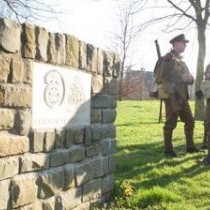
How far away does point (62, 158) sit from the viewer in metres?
4.59

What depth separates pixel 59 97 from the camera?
14.9 ft

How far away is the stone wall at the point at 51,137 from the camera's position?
12.4 ft

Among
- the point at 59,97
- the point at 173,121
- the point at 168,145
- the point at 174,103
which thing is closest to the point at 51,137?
the point at 59,97

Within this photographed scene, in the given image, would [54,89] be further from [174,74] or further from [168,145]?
[168,145]

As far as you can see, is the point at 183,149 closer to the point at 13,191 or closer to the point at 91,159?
the point at 91,159

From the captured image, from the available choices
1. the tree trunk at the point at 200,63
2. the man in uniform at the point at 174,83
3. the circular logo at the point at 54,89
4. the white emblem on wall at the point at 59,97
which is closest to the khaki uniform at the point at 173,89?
the man in uniform at the point at 174,83

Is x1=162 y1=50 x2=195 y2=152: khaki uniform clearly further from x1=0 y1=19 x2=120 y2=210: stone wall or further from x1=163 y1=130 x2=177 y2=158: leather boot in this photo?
x1=0 y1=19 x2=120 y2=210: stone wall

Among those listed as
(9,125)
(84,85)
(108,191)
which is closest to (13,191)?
(9,125)

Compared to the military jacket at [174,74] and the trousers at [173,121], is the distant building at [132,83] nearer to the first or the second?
the trousers at [173,121]

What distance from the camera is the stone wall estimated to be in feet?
12.4

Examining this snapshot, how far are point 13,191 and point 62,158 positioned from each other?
2.60ft

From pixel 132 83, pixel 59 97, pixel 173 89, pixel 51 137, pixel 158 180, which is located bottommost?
pixel 158 180

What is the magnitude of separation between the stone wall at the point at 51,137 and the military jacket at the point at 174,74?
1.86 metres

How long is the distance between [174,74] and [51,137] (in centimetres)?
363
